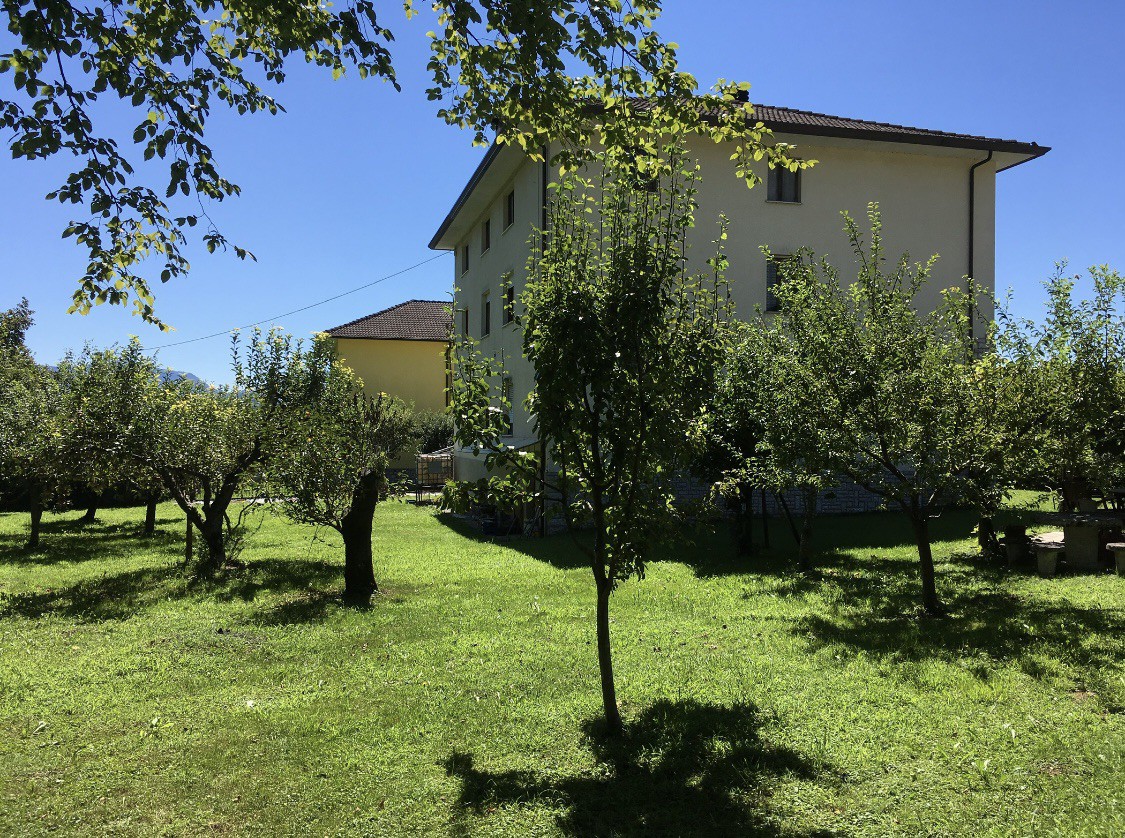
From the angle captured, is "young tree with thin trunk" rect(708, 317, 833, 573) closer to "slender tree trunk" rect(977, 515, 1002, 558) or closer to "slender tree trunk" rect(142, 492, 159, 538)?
"slender tree trunk" rect(977, 515, 1002, 558)

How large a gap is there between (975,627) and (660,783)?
187 inches

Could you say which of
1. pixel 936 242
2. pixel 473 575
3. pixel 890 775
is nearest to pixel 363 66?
pixel 890 775

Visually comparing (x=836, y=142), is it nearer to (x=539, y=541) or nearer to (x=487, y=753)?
(x=539, y=541)

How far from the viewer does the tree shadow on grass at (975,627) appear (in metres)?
6.32

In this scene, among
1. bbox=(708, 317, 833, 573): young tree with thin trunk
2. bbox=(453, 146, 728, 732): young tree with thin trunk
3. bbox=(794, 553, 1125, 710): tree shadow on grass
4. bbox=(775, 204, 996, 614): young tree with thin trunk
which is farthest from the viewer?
bbox=(708, 317, 833, 573): young tree with thin trunk

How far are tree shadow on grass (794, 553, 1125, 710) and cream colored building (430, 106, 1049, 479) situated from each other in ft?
31.1

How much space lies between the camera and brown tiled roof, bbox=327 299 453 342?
38.9 meters

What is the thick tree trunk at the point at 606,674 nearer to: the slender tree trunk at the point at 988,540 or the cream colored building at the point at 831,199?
the slender tree trunk at the point at 988,540

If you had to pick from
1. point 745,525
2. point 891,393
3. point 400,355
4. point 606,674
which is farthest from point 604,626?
point 400,355

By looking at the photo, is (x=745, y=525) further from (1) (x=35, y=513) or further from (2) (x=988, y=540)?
(1) (x=35, y=513)

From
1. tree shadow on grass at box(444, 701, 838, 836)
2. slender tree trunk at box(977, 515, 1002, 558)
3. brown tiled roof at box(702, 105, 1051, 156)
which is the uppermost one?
brown tiled roof at box(702, 105, 1051, 156)

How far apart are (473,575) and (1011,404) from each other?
767 centimetres

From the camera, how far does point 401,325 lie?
40406mm

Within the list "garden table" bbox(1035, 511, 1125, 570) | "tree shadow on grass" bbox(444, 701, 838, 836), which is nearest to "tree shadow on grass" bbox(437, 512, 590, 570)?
"tree shadow on grass" bbox(444, 701, 838, 836)
